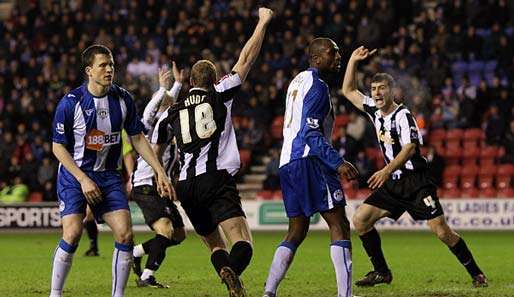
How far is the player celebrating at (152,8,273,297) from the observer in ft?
29.7

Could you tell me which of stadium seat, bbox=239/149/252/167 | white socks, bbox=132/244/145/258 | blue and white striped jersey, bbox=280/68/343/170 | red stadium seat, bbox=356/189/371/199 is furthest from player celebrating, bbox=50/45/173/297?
stadium seat, bbox=239/149/252/167

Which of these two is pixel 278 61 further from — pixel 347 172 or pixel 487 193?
pixel 347 172

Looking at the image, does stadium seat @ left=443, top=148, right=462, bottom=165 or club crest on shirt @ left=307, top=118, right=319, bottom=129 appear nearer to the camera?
club crest on shirt @ left=307, top=118, right=319, bottom=129

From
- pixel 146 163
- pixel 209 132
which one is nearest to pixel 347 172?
pixel 209 132

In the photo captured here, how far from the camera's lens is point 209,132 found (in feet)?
30.2

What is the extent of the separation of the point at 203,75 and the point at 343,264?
6.65ft

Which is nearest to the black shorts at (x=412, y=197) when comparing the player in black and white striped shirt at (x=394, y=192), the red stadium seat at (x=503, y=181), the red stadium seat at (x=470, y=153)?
the player in black and white striped shirt at (x=394, y=192)

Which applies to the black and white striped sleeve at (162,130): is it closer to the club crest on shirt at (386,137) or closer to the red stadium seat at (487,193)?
the club crest on shirt at (386,137)

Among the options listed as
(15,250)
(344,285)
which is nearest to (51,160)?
(15,250)

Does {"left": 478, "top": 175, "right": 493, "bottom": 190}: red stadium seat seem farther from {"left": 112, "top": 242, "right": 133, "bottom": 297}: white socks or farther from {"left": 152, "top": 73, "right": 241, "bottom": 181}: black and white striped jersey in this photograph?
{"left": 112, "top": 242, "right": 133, "bottom": 297}: white socks

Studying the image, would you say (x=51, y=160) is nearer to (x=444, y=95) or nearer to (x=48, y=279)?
(x=444, y=95)

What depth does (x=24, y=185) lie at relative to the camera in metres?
25.3

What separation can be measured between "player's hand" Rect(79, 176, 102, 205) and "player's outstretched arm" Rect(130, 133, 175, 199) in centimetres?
50

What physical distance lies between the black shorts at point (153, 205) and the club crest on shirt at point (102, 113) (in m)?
2.75
